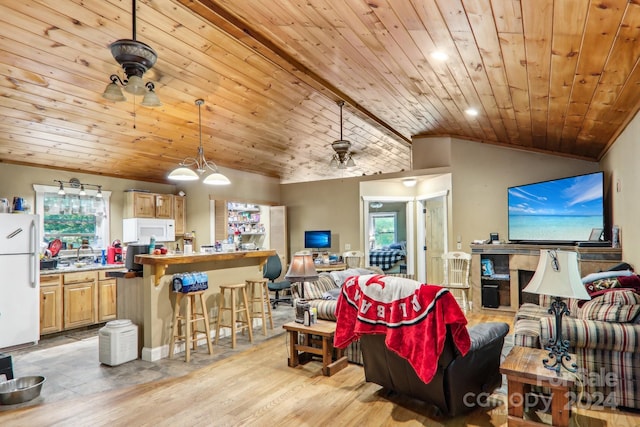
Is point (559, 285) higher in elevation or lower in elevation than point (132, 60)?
lower

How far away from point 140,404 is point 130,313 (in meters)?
1.53

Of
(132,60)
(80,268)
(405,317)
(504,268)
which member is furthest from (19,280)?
(504,268)

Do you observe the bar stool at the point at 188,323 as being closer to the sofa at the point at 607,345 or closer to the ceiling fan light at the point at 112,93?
the ceiling fan light at the point at 112,93

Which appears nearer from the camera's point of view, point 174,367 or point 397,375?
point 397,375

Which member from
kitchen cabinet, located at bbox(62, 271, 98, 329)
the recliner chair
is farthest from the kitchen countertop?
the recliner chair

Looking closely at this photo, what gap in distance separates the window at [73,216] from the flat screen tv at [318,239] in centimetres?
382

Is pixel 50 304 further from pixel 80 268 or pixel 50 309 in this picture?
pixel 80 268

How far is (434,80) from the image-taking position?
3.69m

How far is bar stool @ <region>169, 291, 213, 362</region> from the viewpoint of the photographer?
13.3 ft

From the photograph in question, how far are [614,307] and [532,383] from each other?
1.08 m

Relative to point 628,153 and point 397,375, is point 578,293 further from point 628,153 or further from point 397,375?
point 628,153

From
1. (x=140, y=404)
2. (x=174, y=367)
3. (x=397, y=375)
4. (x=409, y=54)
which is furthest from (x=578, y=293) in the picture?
(x=174, y=367)

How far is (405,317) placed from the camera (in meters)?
2.70

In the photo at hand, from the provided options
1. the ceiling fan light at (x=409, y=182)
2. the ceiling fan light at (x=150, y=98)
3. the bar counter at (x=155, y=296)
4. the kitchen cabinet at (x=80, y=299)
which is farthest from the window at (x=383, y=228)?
the ceiling fan light at (x=150, y=98)
